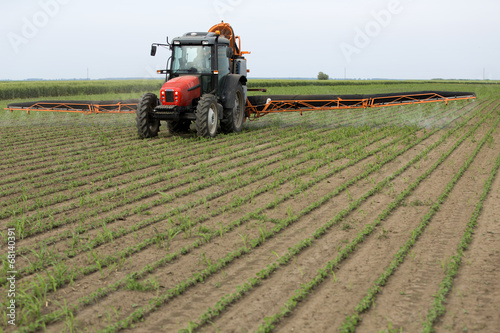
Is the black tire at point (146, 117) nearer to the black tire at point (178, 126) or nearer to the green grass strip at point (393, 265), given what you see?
the black tire at point (178, 126)

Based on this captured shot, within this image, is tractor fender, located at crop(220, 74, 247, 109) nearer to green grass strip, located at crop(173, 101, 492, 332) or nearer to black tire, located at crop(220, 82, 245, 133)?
black tire, located at crop(220, 82, 245, 133)

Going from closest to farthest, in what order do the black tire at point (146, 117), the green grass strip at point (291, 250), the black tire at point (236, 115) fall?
1. the green grass strip at point (291, 250)
2. the black tire at point (146, 117)
3. the black tire at point (236, 115)

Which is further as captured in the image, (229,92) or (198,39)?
(229,92)

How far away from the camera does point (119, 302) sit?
11.6 feet

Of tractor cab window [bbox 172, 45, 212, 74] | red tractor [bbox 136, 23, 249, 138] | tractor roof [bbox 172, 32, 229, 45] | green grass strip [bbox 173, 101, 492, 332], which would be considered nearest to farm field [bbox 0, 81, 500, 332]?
green grass strip [bbox 173, 101, 492, 332]

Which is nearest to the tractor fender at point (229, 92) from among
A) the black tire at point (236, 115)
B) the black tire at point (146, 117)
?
the black tire at point (236, 115)

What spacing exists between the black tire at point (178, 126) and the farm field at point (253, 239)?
2413 millimetres

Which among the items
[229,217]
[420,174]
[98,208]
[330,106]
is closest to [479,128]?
[330,106]

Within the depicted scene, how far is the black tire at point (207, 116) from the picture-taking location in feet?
34.6

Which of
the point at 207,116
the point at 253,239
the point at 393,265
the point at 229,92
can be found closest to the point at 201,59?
the point at 229,92

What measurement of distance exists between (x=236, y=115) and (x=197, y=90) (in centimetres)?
159

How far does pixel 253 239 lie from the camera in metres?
4.76

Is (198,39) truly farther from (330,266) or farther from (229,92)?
(330,266)

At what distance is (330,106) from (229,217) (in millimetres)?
9472
